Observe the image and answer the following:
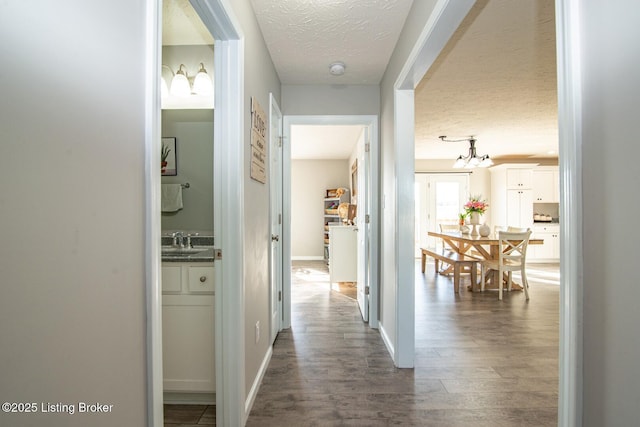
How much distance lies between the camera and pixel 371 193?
10.2 feet

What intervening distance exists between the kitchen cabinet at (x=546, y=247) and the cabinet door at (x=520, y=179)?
103 centimetres

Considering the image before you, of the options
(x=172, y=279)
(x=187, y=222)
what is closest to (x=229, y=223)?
(x=172, y=279)

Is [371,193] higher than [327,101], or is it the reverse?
[327,101]

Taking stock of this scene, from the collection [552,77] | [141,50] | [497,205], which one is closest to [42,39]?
[141,50]

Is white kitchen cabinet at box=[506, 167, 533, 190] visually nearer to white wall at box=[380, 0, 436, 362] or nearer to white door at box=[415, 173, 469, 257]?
white door at box=[415, 173, 469, 257]

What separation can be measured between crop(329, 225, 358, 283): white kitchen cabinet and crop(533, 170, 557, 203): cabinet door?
206 inches

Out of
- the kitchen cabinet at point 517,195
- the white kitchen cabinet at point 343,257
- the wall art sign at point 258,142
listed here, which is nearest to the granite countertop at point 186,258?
the wall art sign at point 258,142

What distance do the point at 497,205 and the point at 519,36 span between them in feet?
19.2

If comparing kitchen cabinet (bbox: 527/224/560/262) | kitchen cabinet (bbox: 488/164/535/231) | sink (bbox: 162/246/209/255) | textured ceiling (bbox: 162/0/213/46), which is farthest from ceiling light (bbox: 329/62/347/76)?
kitchen cabinet (bbox: 527/224/560/262)

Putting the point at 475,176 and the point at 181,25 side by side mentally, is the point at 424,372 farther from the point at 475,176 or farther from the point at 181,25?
the point at 475,176

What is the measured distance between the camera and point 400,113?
2.32m

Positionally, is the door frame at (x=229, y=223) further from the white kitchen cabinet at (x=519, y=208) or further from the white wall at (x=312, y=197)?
the white kitchen cabinet at (x=519, y=208)

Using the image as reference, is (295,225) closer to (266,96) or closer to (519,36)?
(266,96)

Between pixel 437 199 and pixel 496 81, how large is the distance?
4.75 meters
